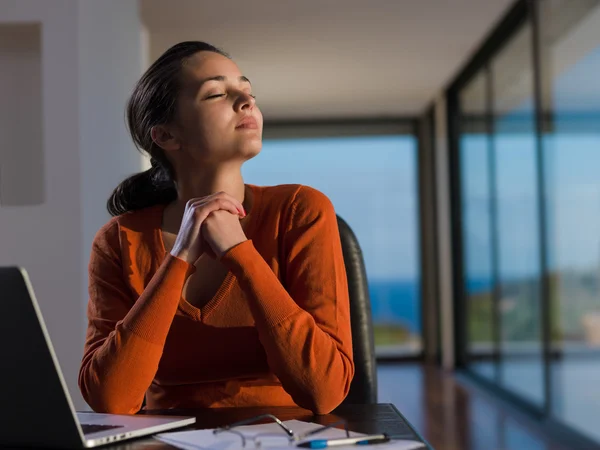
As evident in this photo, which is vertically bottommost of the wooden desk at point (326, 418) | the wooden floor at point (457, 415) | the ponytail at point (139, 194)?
the wooden floor at point (457, 415)

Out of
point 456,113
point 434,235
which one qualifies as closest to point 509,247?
point 456,113

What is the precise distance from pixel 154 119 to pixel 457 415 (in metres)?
3.84

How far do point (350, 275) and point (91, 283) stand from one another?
1.60ft

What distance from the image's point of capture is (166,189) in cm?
161

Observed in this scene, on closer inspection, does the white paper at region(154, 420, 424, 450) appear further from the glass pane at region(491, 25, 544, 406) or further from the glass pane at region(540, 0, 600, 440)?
the glass pane at region(491, 25, 544, 406)

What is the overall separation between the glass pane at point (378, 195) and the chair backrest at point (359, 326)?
6906 millimetres

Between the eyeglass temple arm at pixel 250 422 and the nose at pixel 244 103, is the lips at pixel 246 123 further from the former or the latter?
the eyeglass temple arm at pixel 250 422

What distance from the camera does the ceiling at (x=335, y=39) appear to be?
492 centimetres

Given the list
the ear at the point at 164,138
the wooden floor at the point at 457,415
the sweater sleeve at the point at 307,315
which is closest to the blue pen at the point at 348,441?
the sweater sleeve at the point at 307,315

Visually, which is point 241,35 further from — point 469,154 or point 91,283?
point 91,283

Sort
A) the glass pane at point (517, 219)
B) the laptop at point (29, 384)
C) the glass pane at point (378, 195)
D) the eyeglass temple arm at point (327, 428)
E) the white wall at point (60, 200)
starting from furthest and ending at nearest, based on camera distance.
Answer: the glass pane at point (378, 195) → the glass pane at point (517, 219) → the white wall at point (60, 200) → the eyeglass temple arm at point (327, 428) → the laptop at point (29, 384)

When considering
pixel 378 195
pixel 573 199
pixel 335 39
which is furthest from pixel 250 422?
pixel 378 195

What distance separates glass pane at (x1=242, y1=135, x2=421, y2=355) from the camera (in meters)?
8.43

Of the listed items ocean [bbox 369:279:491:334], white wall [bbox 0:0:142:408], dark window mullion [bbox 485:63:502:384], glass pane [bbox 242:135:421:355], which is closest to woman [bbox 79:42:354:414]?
white wall [bbox 0:0:142:408]
